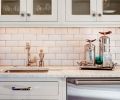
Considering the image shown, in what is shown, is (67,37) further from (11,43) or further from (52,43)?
(11,43)

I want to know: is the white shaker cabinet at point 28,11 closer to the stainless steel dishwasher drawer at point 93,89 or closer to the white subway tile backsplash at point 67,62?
the white subway tile backsplash at point 67,62

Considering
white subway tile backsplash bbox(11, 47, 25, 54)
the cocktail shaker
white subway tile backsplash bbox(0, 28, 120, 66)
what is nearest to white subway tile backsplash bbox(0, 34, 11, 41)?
white subway tile backsplash bbox(0, 28, 120, 66)

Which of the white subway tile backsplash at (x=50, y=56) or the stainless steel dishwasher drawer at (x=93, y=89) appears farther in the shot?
the white subway tile backsplash at (x=50, y=56)

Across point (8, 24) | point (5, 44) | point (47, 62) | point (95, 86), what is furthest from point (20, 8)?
point (95, 86)

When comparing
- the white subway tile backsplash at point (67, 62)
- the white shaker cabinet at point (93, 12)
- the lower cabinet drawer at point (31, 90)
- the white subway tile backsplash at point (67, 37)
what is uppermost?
the white shaker cabinet at point (93, 12)

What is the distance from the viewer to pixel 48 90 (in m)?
2.14

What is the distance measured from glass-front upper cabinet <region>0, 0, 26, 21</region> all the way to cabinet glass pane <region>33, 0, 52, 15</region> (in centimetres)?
12

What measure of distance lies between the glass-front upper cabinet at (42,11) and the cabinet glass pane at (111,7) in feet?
1.58

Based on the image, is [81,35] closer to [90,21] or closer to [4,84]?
[90,21]

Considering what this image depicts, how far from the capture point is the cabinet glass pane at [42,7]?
255 cm

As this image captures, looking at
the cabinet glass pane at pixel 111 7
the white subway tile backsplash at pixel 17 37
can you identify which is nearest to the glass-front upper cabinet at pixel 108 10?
the cabinet glass pane at pixel 111 7

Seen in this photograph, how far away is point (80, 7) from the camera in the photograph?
2.58 meters

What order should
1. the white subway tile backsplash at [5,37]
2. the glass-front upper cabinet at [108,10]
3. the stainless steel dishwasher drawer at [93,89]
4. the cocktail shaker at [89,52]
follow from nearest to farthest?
the stainless steel dishwasher drawer at [93,89] → the glass-front upper cabinet at [108,10] → the cocktail shaker at [89,52] → the white subway tile backsplash at [5,37]

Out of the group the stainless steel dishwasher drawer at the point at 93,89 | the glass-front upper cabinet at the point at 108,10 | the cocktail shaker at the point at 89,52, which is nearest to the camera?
the stainless steel dishwasher drawer at the point at 93,89
